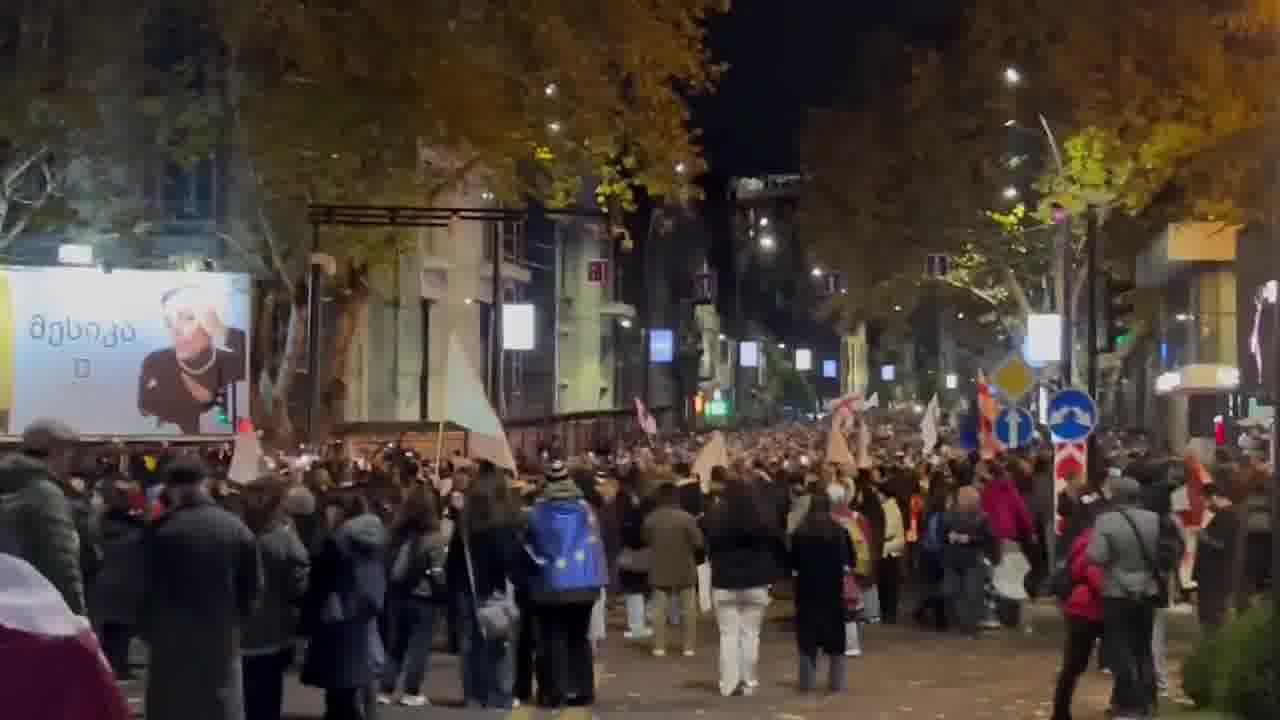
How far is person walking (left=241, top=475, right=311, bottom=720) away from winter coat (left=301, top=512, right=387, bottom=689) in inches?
→ 15.9

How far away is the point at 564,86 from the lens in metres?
25.1

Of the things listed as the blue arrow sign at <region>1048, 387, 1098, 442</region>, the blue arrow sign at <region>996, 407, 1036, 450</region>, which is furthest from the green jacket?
the blue arrow sign at <region>996, 407, 1036, 450</region>

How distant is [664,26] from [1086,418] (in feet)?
26.2

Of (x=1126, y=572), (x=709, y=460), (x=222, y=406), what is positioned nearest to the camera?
(x=1126, y=572)

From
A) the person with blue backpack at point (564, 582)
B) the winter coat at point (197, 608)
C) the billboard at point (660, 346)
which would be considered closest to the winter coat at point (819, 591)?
the person with blue backpack at point (564, 582)

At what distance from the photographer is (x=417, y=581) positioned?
14836 mm

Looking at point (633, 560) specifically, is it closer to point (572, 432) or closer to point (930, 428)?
→ point (930, 428)

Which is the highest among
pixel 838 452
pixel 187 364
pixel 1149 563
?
pixel 187 364

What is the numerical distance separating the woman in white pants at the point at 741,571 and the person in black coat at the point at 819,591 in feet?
0.73

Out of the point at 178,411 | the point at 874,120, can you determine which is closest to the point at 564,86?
the point at 178,411

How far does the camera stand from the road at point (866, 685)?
14555 millimetres

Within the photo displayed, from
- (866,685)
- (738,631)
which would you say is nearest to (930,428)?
(866,685)

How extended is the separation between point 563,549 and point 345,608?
2.15 metres

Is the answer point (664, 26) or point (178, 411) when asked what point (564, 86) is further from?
point (178, 411)
